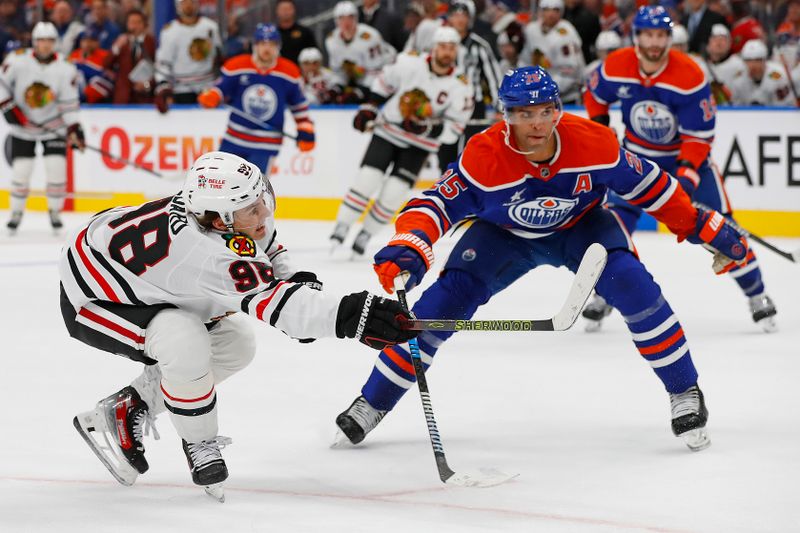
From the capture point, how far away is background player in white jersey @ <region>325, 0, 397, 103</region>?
30.9 ft

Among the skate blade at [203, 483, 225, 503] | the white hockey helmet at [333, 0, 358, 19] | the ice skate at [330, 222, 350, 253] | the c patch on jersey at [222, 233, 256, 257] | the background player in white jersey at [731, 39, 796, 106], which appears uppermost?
the c patch on jersey at [222, 233, 256, 257]

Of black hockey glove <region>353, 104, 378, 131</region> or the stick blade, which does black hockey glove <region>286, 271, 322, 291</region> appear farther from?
black hockey glove <region>353, 104, 378, 131</region>

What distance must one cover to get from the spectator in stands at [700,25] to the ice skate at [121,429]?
6.40 metres

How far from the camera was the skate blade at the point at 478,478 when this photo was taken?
2916 mm

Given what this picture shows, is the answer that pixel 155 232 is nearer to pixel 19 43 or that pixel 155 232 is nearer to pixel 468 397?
pixel 468 397

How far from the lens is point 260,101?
7891mm

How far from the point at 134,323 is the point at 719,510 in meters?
1.34

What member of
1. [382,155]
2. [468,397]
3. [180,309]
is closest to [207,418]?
[180,309]

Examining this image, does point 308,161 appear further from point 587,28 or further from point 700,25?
point 700,25

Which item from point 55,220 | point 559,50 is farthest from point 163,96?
point 559,50

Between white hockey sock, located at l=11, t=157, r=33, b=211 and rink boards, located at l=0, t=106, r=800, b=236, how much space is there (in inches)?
49.8

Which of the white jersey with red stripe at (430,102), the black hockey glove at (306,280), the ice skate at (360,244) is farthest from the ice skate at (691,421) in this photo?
the white jersey with red stripe at (430,102)

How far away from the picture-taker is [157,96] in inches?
369

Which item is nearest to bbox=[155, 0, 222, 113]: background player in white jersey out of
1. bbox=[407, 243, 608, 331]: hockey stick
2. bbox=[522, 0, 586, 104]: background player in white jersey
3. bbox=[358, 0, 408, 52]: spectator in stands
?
bbox=[358, 0, 408, 52]: spectator in stands
